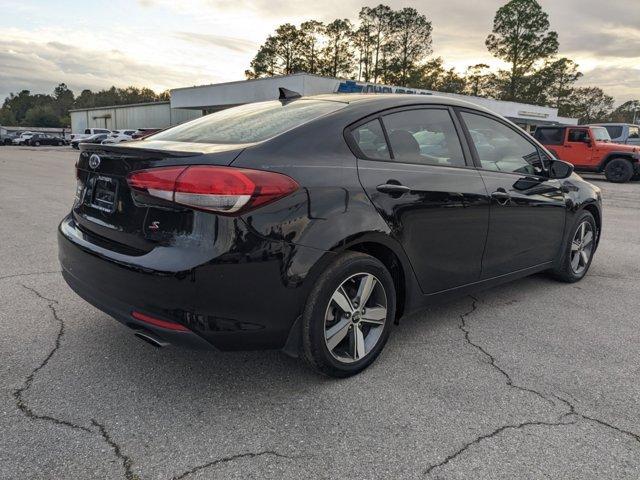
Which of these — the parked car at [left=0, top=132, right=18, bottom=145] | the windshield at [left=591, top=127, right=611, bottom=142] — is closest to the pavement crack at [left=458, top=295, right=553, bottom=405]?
the windshield at [left=591, top=127, right=611, bottom=142]

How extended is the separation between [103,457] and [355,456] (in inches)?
41.7

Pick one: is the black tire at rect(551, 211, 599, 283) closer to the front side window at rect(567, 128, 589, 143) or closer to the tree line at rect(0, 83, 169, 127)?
the front side window at rect(567, 128, 589, 143)

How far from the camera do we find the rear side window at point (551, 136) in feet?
59.3

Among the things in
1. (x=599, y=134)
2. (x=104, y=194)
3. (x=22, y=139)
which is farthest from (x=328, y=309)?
(x=22, y=139)

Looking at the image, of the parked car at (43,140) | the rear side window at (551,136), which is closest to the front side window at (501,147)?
the rear side window at (551,136)

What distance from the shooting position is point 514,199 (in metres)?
3.71

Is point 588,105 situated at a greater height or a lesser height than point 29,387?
greater

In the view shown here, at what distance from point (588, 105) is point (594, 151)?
74.2 m

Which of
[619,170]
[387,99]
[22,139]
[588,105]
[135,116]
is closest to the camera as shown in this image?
[387,99]

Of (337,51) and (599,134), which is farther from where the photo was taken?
(337,51)

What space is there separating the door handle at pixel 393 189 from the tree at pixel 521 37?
62695mm

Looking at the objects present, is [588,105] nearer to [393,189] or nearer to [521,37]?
[521,37]

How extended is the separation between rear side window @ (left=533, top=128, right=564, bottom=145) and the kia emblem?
60.0 feet

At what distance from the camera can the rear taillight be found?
224 centimetres
